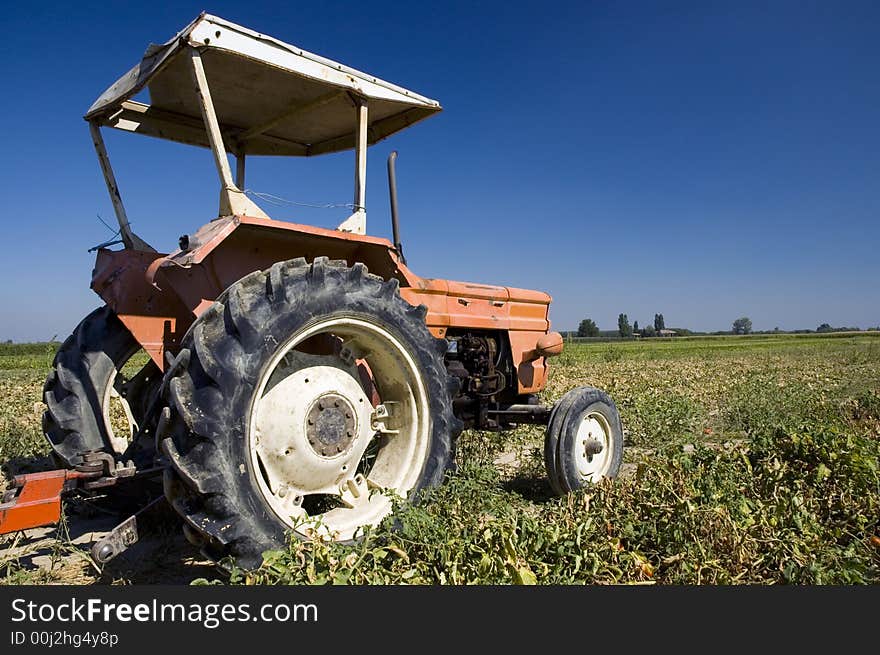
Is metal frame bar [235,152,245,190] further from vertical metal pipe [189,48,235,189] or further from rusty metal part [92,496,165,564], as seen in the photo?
rusty metal part [92,496,165,564]

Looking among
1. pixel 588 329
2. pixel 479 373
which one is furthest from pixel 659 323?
pixel 479 373

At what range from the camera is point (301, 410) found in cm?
302

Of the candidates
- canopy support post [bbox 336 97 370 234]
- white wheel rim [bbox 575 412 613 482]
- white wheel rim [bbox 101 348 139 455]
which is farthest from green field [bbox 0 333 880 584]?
Answer: canopy support post [bbox 336 97 370 234]

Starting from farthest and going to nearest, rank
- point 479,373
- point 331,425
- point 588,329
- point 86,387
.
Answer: point 588,329, point 479,373, point 86,387, point 331,425

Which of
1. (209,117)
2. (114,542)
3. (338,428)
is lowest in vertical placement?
(114,542)

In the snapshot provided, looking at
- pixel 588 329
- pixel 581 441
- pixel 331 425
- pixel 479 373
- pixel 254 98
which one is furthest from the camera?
pixel 588 329

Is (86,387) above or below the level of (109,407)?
above

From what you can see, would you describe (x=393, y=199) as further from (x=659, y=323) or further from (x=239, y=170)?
(x=659, y=323)

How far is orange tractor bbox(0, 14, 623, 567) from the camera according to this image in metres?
2.51

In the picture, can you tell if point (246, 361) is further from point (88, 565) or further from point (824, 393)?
point (824, 393)

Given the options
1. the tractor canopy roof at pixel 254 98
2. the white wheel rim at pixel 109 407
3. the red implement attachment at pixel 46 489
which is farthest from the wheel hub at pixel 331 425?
the tractor canopy roof at pixel 254 98

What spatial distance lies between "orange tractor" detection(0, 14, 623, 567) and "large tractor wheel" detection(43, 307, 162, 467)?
0.03 feet

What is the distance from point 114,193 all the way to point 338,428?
2.32m

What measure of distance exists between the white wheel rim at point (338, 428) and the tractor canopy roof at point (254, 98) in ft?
4.86
